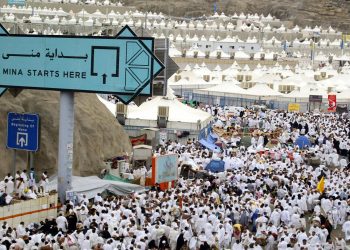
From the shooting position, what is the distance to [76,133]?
22203 millimetres

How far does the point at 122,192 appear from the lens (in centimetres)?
2020

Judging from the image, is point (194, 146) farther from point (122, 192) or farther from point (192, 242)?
point (192, 242)

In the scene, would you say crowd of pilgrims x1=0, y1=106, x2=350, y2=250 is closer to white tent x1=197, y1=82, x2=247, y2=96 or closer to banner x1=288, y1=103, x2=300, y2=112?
banner x1=288, y1=103, x2=300, y2=112

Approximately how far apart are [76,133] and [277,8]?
86.1m

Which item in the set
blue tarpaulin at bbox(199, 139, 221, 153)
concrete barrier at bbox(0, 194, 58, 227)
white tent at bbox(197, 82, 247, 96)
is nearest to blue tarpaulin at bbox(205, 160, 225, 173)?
blue tarpaulin at bbox(199, 139, 221, 153)

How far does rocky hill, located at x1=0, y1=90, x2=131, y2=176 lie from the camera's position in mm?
20828

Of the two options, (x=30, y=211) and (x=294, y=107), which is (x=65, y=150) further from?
(x=294, y=107)

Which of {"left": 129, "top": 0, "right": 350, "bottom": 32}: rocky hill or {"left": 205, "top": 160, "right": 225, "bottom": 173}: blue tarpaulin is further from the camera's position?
{"left": 129, "top": 0, "right": 350, "bottom": 32}: rocky hill

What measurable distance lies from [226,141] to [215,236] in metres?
14.2

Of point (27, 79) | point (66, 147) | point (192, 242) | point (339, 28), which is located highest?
point (339, 28)

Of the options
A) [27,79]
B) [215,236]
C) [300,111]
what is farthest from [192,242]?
[300,111]

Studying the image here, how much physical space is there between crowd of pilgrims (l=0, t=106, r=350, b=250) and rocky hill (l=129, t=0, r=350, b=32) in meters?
79.3

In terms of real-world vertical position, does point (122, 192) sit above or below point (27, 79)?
below

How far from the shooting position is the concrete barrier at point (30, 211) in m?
16.6
